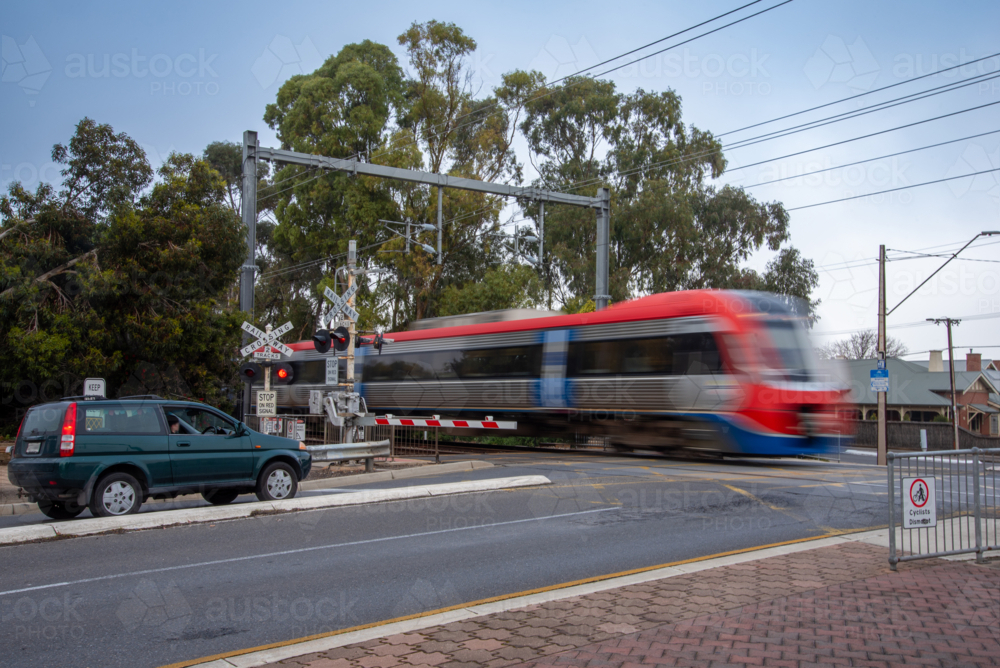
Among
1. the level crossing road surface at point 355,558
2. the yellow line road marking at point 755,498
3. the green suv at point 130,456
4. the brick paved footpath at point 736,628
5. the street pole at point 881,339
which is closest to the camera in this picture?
the brick paved footpath at point 736,628

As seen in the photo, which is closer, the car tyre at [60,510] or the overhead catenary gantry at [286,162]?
the car tyre at [60,510]

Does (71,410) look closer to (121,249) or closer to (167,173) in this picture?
(121,249)

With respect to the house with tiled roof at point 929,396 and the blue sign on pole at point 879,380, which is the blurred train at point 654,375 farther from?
the house with tiled roof at point 929,396

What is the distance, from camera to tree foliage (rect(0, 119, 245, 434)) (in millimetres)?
22922

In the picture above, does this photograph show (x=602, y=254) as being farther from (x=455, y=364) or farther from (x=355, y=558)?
(x=355, y=558)

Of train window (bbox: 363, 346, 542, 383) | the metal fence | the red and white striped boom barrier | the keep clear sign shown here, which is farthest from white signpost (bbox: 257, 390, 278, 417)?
the keep clear sign

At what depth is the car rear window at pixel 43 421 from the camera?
1052 centimetres

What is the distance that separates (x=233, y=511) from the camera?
11.1m

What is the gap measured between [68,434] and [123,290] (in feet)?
46.5

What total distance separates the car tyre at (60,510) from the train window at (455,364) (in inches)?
503

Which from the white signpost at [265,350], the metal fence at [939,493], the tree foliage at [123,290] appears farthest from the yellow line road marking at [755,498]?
the tree foliage at [123,290]

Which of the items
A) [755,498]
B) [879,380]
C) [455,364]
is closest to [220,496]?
[755,498]

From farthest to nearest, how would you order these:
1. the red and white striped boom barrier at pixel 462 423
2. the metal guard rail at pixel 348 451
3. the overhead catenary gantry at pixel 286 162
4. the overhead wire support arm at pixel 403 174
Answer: the red and white striped boom barrier at pixel 462 423 → the overhead wire support arm at pixel 403 174 → the overhead catenary gantry at pixel 286 162 → the metal guard rail at pixel 348 451

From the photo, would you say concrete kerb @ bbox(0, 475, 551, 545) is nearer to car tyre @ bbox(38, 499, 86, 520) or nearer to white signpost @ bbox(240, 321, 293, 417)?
car tyre @ bbox(38, 499, 86, 520)
